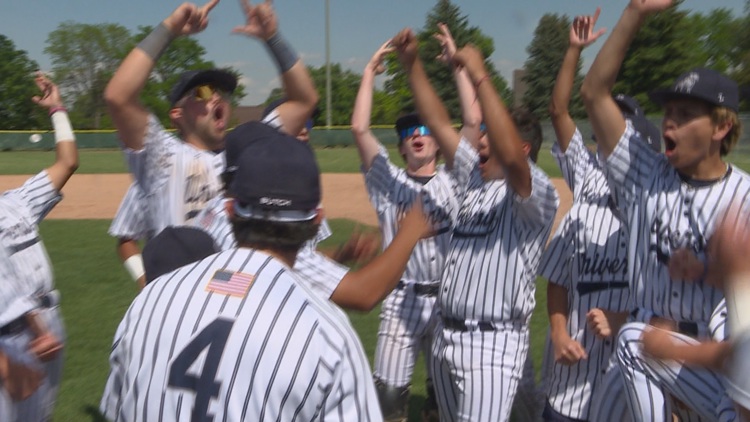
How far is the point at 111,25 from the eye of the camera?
249ft

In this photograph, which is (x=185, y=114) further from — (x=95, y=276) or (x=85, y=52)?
(x=85, y=52)

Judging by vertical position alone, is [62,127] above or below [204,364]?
above

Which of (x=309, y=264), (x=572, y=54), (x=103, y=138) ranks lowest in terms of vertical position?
(x=103, y=138)

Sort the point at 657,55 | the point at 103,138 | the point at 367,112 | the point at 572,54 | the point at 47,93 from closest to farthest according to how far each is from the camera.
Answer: the point at 572,54
the point at 47,93
the point at 367,112
the point at 103,138
the point at 657,55

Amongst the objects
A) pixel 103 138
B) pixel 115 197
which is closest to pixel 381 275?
Answer: pixel 115 197

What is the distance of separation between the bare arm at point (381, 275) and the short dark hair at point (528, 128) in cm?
184

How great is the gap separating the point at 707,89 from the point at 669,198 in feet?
1.40

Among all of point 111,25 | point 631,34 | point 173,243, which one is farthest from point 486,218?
point 111,25

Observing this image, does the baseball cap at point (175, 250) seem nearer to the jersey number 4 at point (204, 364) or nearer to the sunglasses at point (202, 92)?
the jersey number 4 at point (204, 364)

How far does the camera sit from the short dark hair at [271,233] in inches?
74.8

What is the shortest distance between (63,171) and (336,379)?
2.81 metres

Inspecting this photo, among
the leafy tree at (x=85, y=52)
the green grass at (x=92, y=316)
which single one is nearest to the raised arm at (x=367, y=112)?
the green grass at (x=92, y=316)

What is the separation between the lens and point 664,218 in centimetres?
302

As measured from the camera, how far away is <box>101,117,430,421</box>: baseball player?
1.74 metres
